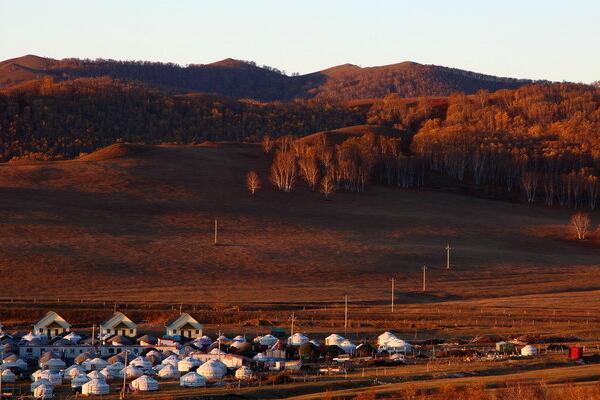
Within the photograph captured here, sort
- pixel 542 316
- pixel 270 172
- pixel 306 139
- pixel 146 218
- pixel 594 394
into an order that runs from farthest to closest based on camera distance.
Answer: pixel 306 139, pixel 270 172, pixel 146 218, pixel 542 316, pixel 594 394

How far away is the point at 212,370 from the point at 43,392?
832 cm

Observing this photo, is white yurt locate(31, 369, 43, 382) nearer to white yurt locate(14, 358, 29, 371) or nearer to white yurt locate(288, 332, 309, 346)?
white yurt locate(14, 358, 29, 371)

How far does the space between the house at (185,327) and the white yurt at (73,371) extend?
12.9 m

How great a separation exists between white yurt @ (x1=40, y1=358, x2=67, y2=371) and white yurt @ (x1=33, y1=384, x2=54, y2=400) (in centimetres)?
695

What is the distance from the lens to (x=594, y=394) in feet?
145

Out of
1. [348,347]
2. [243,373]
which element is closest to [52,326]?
[243,373]

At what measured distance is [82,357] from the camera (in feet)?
194

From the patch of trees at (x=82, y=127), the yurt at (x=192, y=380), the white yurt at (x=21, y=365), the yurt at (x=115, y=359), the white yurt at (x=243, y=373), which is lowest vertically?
the white yurt at (x=21, y=365)

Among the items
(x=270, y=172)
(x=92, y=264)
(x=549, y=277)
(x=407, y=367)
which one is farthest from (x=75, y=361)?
(x=270, y=172)

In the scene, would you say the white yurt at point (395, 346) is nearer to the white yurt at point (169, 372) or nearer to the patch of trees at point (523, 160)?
the white yurt at point (169, 372)

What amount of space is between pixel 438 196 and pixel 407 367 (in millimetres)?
80687

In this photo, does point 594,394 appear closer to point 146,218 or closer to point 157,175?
point 146,218

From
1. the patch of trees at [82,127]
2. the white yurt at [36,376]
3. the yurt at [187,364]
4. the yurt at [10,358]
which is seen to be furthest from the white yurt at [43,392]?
the patch of trees at [82,127]

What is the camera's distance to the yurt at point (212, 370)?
54688 millimetres
